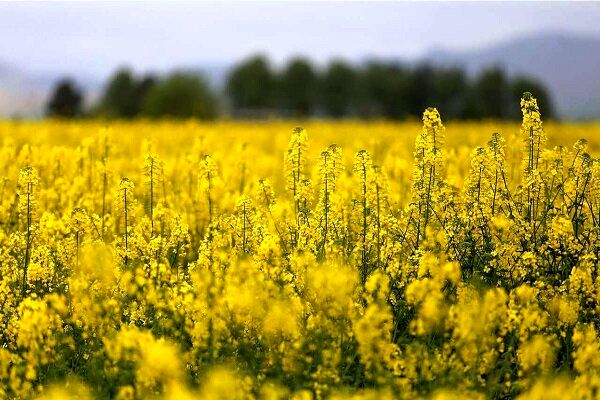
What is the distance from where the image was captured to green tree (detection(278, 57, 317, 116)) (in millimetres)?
94250

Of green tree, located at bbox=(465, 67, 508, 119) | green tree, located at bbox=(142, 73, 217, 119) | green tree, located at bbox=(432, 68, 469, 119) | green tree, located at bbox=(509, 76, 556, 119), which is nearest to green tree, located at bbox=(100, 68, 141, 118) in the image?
green tree, located at bbox=(142, 73, 217, 119)

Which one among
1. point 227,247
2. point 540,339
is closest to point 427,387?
point 540,339

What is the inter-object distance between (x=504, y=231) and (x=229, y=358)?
2.61m

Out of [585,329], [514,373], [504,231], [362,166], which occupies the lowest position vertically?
[514,373]

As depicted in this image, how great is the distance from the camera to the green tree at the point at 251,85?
313 ft

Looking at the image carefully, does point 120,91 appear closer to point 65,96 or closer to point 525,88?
point 65,96

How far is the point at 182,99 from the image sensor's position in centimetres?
5972

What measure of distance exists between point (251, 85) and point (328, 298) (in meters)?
93.6

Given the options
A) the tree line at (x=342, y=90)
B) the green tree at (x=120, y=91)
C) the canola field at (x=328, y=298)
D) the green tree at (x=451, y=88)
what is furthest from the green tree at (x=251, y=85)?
the canola field at (x=328, y=298)

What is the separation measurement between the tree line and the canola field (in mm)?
72221

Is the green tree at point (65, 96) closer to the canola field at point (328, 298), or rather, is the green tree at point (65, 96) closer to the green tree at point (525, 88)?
the green tree at point (525, 88)

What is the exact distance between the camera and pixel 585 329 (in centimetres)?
482

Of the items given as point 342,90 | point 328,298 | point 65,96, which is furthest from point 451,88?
point 328,298

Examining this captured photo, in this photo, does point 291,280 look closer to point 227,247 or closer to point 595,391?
point 227,247
